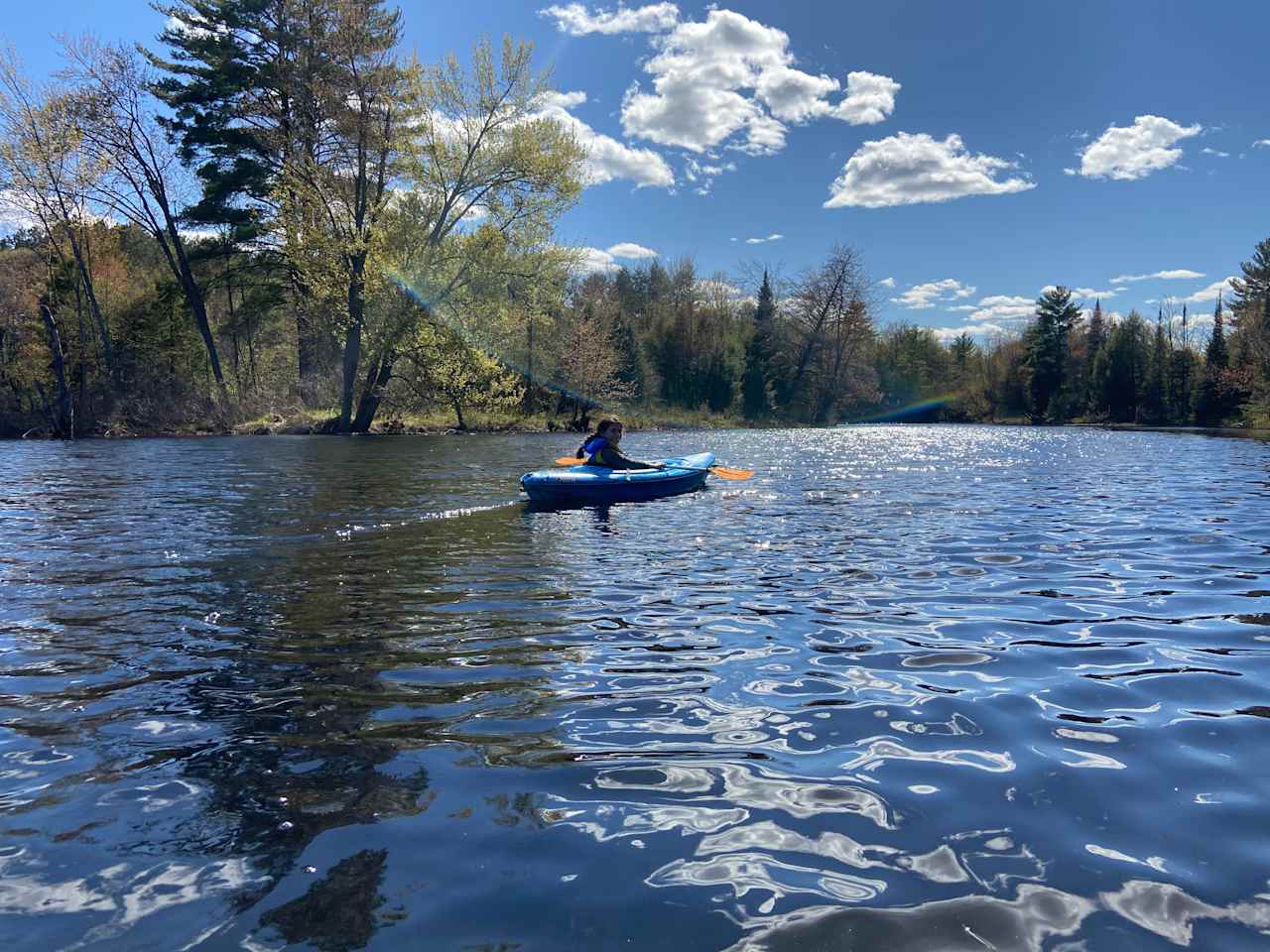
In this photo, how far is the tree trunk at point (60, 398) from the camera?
76.3 feet

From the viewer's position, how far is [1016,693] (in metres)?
3.59

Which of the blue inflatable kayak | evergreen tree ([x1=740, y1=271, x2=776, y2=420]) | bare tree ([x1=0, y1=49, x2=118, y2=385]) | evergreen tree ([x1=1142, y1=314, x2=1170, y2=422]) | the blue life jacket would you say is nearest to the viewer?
the blue inflatable kayak

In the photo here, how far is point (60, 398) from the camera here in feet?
79.3

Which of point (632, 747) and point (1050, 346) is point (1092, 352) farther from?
point (632, 747)

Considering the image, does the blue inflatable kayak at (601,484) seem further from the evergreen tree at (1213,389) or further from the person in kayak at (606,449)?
the evergreen tree at (1213,389)

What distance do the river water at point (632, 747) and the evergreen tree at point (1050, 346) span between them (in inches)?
2239

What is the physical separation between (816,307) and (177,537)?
51947mm

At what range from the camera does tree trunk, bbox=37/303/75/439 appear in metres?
23.2

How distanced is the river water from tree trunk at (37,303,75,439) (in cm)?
2113

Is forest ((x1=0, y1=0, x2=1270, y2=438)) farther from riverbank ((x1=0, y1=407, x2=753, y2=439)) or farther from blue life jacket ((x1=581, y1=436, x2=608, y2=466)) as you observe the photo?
blue life jacket ((x1=581, y1=436, x2=608, y2=466))

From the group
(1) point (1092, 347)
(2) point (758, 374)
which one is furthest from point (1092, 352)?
(2) point (758, 374)

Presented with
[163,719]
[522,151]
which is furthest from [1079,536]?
[522,151]

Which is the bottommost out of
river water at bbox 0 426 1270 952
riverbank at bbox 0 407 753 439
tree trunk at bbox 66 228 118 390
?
river water at bbox 0 426 1270 952

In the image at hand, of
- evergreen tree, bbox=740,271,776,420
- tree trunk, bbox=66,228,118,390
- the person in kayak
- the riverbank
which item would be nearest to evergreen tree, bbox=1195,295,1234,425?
evergreen tree, bbox=740,271,776,420
